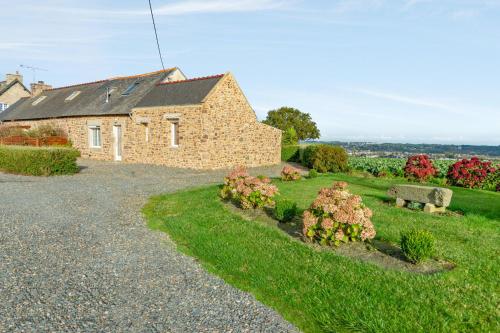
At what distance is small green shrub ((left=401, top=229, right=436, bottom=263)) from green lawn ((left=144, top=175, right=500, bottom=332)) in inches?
17.0

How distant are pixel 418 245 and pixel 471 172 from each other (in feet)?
42.4

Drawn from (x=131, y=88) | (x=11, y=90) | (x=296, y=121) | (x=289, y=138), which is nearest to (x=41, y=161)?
(x=131, y=88)

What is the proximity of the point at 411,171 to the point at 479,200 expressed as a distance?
5.03 m

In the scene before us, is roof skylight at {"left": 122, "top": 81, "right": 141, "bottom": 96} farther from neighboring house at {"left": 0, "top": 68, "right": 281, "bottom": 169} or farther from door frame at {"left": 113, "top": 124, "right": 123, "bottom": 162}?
door frame at {"left": 113, "top": 124, "right": 123, "bottom": 162}

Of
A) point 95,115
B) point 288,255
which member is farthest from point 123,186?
point 95,115

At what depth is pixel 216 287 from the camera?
5613 mm

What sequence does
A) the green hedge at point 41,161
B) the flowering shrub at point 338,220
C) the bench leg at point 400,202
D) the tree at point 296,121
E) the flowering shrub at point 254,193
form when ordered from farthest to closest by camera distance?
1. the tree at point 296,121
2. the green hedge at point 41,161
3. the bench leg at point 400,202
4. the flowering shrub at point 254,193
5. the flowering shrub at point 338,220

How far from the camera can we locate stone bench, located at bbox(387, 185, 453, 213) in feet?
32.6

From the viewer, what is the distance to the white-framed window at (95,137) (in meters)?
28.4

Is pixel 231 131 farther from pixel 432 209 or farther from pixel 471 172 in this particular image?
pixel 432 209

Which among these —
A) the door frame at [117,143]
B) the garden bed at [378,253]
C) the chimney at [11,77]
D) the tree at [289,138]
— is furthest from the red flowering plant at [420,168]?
the chimney at [11,77]

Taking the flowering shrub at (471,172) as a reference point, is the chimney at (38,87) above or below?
above

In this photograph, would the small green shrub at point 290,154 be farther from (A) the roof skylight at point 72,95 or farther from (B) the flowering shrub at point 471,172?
(A) the roof skylight at point 72,95

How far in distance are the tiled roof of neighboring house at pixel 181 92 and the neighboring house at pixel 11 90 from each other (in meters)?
32.9
